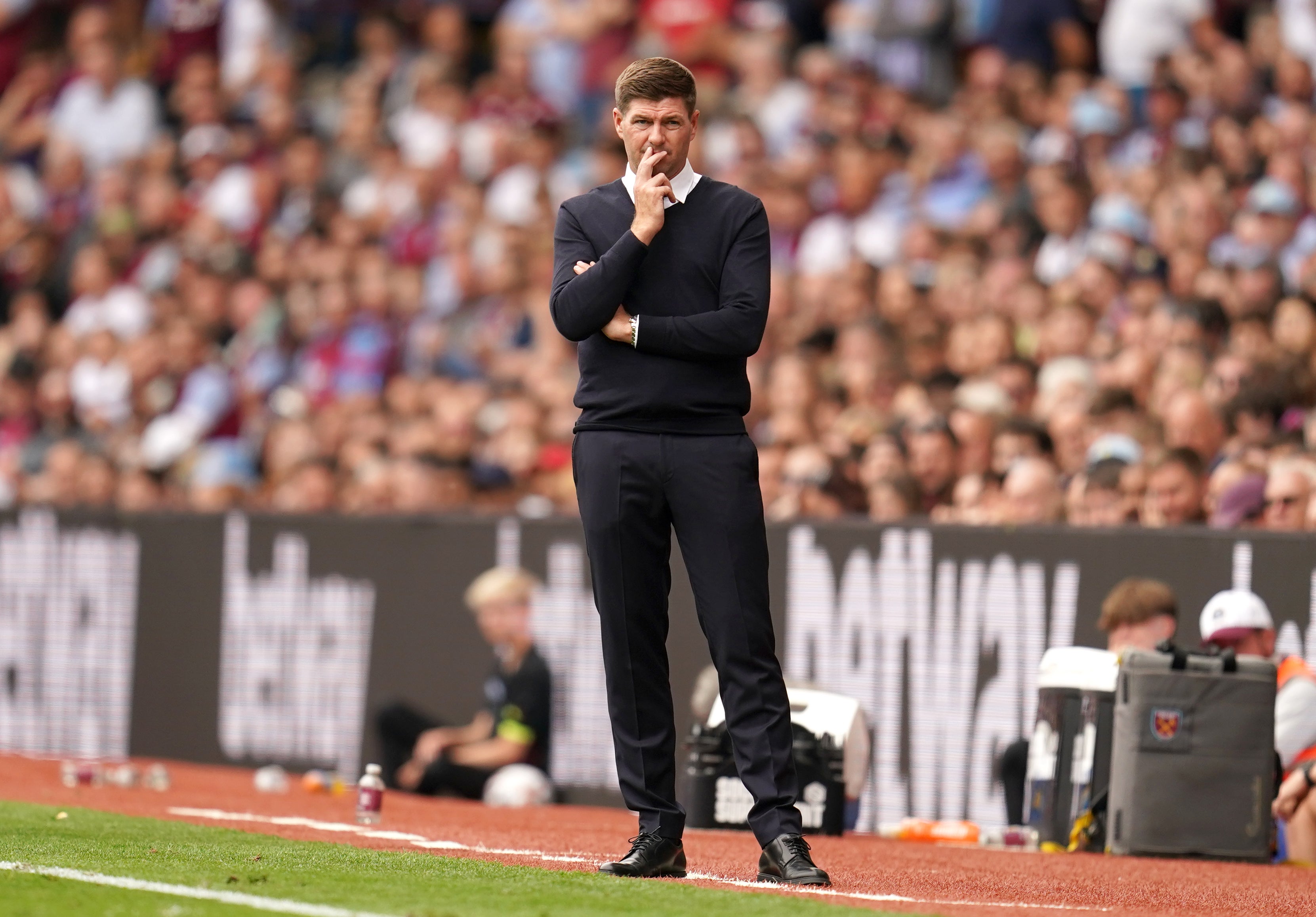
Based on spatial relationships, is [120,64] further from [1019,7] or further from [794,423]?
[794,423]

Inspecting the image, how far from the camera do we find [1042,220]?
13156mm

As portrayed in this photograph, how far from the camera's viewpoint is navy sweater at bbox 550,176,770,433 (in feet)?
19.7

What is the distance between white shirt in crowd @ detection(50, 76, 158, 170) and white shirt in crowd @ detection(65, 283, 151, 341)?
7.11 feet

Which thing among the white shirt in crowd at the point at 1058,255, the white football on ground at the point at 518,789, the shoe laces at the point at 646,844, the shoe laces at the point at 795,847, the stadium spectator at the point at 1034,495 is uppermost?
the white shirt in crowd at the point at 1058,255

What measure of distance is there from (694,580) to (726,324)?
2.43 ft

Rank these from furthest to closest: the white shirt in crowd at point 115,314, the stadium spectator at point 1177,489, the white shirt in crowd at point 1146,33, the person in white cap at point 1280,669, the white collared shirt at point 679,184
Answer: the white shirt in crowd at point 115,314 → the white shirt in crowd at point 1146,33 → the stadium spectator at point 1177,489 → the person in white cap at point 1280,669 → the white collared shirt at point 679,184

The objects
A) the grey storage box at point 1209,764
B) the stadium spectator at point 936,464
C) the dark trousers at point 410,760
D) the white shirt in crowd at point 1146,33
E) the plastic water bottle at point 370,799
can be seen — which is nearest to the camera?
the grey storage box at point 1209,764

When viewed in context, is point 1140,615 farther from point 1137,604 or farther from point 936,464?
point 936,464

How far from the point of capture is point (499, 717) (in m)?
11.4

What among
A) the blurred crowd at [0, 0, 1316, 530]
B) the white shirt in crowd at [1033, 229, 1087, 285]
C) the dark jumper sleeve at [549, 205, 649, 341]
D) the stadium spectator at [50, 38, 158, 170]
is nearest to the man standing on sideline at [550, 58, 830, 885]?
the dark jumper sleeve at [549, 205, 649, 341]

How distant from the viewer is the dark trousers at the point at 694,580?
605 centimetres

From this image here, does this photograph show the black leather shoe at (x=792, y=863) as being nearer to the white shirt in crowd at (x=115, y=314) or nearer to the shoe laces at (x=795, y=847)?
the shoe laces at (x=795, y=847)

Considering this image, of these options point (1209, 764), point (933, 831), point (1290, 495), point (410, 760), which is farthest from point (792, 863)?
point (410, 760)

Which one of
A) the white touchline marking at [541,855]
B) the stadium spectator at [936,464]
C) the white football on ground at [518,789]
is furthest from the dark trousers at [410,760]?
the stadium spectator at [936,464]
